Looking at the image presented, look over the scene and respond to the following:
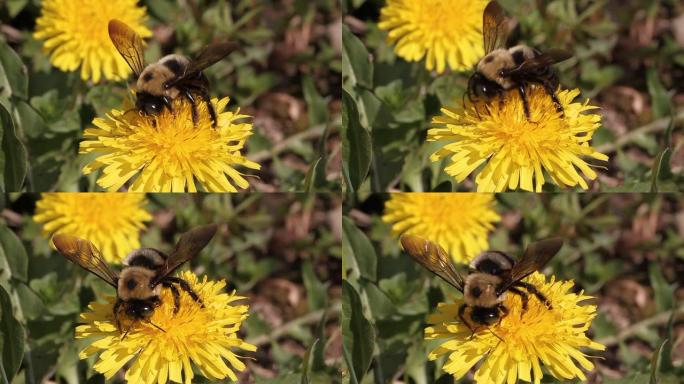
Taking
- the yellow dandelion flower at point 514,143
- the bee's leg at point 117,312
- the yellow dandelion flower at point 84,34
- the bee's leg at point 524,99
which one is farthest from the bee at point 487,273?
the yellow dandelion flower at point 84,34

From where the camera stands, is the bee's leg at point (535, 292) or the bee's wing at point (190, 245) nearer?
the bee's wing at point (190, 245)

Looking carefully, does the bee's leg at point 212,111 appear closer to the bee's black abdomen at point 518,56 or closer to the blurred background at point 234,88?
the blurred background at point 234,88

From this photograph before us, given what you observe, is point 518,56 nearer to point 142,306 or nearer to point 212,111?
point 212,111

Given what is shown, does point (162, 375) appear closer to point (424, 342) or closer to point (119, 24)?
point (424, 342)

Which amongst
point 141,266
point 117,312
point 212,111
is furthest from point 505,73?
point 117,312

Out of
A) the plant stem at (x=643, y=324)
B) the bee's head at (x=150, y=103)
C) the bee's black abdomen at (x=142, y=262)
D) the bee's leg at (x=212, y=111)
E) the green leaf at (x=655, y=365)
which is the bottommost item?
the green leaf at (x=655, y=365)

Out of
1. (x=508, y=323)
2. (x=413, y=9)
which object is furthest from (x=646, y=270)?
(x=413, y=9)

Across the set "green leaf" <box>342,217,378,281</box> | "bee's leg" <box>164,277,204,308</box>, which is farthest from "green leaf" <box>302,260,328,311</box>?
"bee's leg" <box>164,277,204,308</box>
